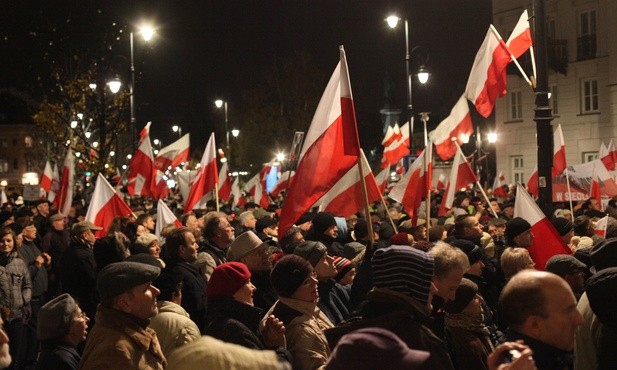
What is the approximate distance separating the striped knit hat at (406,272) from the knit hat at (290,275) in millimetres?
1682

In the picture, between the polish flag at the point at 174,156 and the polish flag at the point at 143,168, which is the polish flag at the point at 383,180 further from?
the polish flag at the point at 143,168

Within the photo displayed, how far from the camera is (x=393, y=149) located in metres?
25.4

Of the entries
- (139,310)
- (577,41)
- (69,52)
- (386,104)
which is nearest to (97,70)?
(69,52)

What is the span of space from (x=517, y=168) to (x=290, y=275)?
125ft

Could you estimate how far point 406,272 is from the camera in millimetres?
4574

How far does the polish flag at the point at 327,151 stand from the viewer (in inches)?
339

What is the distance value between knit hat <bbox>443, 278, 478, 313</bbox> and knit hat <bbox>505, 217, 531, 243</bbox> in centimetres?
375

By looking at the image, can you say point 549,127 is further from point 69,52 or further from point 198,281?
point 69,52

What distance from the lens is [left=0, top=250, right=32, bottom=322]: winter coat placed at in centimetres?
1049

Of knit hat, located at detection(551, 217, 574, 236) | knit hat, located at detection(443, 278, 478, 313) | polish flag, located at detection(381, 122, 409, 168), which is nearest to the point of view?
knit hat, located at detection(443, 278, 478, 313)

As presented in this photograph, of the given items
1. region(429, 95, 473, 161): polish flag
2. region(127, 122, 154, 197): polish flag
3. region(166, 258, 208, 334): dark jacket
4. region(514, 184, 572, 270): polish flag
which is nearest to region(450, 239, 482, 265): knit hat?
region(514, 184, 572, 270): polish flag

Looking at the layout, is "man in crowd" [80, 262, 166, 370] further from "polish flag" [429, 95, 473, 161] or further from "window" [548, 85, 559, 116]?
"window" [548, 85, 559, 116]

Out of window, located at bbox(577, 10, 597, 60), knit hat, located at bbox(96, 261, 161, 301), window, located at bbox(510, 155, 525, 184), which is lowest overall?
window, located at bbox(510, 155, 525, 184)

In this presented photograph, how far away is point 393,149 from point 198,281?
17.4 metres
